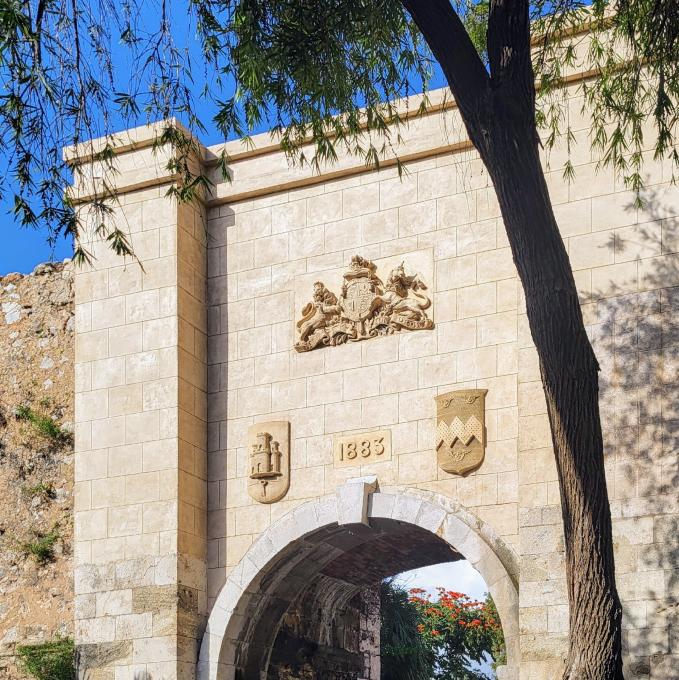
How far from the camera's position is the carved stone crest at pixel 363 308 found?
12.1m

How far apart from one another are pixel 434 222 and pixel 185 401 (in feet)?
8.87

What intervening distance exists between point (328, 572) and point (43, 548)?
2.68 meters

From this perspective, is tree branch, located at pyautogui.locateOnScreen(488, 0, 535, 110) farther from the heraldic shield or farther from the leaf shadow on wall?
the heraldic shield

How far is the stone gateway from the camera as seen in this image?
10914 millimetres

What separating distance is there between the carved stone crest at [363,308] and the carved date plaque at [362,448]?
0.85m

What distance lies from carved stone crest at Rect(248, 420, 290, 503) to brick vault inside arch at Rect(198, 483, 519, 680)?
0.29m

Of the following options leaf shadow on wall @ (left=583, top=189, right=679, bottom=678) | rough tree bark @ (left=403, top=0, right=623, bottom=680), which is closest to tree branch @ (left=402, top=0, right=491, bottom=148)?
rough tree bark @ (left=403, top=0, right=623, bottom=680)

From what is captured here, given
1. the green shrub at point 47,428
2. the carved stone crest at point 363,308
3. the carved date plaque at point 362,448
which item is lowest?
the carved date plaque at point 362,448

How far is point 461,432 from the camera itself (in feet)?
38.0

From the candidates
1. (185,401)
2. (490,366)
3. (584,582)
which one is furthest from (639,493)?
(185,401)

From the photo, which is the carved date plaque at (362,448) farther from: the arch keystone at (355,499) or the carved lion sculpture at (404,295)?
the carved lion sculpture at (404,295)

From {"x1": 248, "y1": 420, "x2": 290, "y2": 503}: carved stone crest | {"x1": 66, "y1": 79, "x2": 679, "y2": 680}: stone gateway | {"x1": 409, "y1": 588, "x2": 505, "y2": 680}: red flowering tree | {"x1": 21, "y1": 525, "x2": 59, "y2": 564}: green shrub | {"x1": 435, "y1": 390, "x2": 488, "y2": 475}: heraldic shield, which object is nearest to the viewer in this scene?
{"x1": 66, "y1": 79, "x2": 679, "y2": 680}: stone gateway

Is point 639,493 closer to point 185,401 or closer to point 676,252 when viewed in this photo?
point 676,252

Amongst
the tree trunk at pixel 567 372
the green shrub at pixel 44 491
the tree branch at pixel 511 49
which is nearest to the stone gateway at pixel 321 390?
the green shrub at pixel 44 491
